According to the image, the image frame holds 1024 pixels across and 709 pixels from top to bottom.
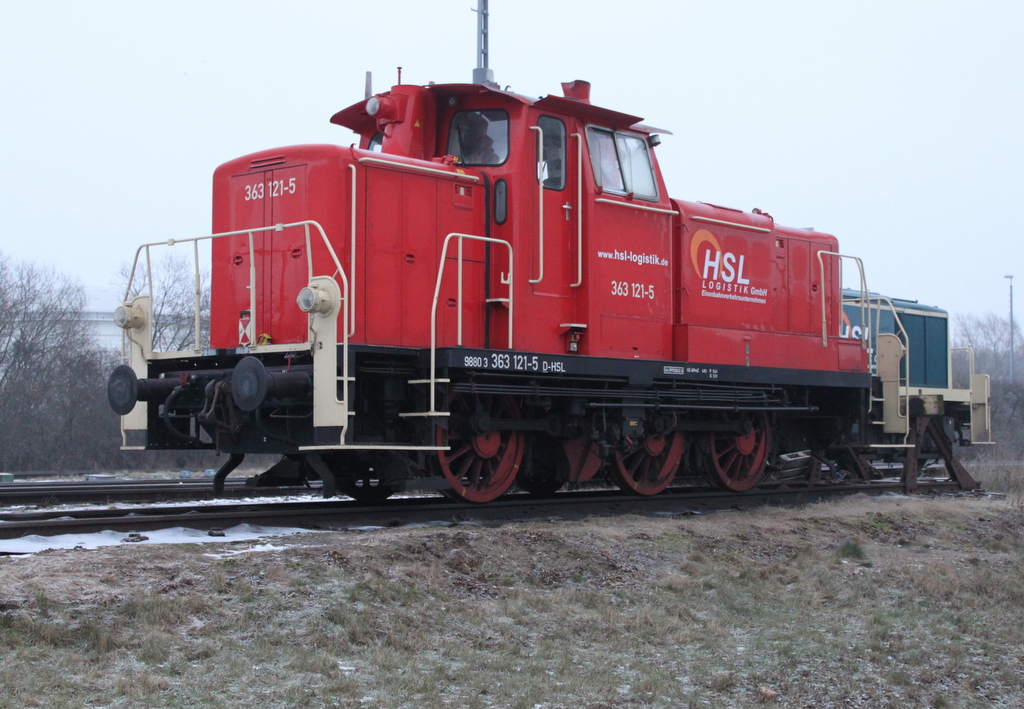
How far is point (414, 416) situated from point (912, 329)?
12478 millimetres

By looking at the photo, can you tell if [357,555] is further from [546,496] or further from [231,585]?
[546,496]

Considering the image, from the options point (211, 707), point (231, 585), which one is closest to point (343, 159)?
point (231, 585)

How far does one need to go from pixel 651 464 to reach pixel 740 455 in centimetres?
145

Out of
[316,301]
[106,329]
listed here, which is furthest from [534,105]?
[106,329]

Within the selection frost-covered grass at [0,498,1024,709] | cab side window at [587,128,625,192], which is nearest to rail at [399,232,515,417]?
frost-covered grass at [0,498,1024,709]

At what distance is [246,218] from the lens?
1011cm

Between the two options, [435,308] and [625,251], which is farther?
[625,251]

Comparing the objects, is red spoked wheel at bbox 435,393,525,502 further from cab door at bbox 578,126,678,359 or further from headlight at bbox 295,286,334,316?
headlight at bbox 295,286,334,316

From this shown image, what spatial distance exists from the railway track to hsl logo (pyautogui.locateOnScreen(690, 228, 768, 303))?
238cm

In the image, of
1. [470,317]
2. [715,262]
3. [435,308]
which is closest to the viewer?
[435,308]

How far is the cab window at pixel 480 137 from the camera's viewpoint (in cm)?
1039

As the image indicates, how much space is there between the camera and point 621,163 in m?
11.2

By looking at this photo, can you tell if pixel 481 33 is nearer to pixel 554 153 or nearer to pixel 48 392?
pixel 554 153

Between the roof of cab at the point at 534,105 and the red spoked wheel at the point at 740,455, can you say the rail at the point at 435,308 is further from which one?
the red spoked wheel at the point at 740,455
